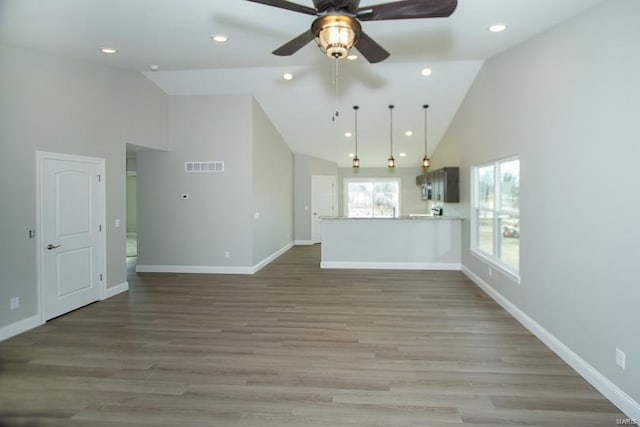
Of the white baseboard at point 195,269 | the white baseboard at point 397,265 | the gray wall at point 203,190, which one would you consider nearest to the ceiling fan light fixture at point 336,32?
the gray wall at point 203,190

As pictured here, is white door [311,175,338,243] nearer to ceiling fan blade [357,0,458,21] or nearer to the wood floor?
the wood floor

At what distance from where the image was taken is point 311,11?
2.45m

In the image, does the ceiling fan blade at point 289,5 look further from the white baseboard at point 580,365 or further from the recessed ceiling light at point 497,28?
the white baseboard at point 580,365

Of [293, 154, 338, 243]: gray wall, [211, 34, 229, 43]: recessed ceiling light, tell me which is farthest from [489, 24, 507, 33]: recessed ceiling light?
[293, 154, 338, 243]: gray wall

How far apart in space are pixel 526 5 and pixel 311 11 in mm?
2006

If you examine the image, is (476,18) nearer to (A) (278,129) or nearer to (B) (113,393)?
(B) (113,393)

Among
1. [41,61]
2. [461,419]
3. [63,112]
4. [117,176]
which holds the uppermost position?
[41,61]

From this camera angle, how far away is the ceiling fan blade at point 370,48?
2729mm

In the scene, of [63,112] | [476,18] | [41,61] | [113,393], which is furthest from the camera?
[63,112]

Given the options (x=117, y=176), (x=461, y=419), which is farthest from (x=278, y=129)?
(x=461, y=419)

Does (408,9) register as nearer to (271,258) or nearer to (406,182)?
(271,258)

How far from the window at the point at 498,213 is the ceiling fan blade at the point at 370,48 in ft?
7.91

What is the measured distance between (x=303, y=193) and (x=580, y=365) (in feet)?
27.9

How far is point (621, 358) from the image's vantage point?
8.24 ft
